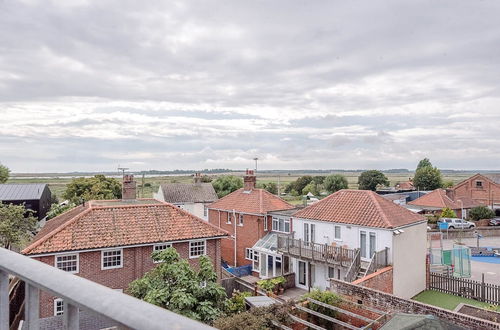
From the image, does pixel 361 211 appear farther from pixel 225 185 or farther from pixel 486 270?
pixel 225 185

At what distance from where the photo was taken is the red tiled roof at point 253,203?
3502 centimetres

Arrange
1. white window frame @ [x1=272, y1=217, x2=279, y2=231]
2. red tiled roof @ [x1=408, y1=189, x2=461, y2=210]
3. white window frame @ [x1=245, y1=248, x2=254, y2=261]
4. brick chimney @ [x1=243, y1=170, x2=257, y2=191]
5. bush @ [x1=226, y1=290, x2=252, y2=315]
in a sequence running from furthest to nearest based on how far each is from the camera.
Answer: red tiled roof @ [x1=408, y1=189, x2=461, y2=210]
brick chimney @ [x1=243, y1=170, x2=257, y2=191]
white window frame @ [x1=245, y1=248, x2=254, y2=261]
white window frame @ [x1=272, y1=217, x2=279, y2=231]
bush @ [x1=226, y1=290, x2=252, y2=315]

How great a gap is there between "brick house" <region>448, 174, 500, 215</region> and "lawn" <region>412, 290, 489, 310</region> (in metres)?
44.8

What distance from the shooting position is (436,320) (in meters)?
12.7

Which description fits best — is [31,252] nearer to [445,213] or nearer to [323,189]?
[445,213]

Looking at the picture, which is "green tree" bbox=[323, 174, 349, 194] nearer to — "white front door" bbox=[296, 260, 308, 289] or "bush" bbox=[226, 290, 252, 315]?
"white front door" bbox=[296, 260, 308, 289]

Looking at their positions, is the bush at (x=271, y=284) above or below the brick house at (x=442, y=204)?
below

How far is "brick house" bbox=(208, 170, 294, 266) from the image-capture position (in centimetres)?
3447

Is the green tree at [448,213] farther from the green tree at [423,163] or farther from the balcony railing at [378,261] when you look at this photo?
the green tree at [423,163]

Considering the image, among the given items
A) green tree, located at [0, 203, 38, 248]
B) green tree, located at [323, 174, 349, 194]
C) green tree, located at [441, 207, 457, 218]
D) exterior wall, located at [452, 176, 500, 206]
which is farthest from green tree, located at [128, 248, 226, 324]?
green tree, located at [323, 174, 349, 194]

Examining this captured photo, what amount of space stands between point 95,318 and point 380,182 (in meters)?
102

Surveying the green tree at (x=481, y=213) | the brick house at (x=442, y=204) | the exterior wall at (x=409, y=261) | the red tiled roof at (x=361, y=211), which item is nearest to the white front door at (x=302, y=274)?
the red tiled roof at (x=361, y=211)

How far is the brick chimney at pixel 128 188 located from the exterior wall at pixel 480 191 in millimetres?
54783

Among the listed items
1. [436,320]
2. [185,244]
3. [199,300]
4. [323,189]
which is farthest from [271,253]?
[323,189]
